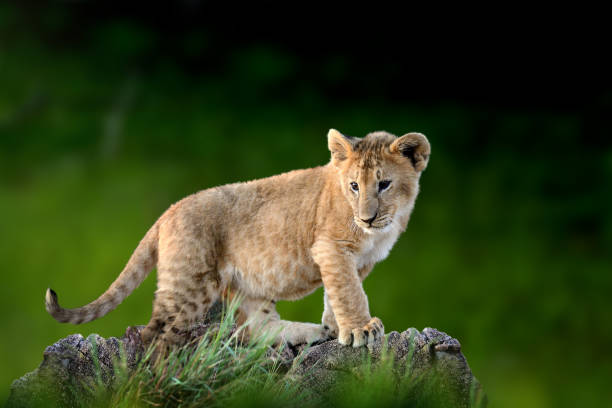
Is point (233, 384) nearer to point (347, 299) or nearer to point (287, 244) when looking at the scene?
point (347, 299)

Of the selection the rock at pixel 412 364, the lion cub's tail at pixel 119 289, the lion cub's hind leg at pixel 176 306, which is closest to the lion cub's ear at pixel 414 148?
the rock at pixel 412 364

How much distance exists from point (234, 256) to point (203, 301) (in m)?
0.39

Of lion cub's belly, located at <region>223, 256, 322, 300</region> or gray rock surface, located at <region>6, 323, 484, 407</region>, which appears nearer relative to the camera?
gray rock surface, located at <region>6, 323, 484, 407</region>

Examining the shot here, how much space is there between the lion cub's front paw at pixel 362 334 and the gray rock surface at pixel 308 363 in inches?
3.5

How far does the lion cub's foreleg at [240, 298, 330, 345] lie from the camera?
5.88 m

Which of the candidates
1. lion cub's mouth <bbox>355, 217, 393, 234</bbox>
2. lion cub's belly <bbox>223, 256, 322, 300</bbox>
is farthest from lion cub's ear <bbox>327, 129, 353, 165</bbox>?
lion cub's belly <bbox>223, 256, 322, 300</bbox>

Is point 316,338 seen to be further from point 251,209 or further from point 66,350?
point 66,350

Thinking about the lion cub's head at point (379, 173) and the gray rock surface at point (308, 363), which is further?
the gray rock surface at point (308, 363)

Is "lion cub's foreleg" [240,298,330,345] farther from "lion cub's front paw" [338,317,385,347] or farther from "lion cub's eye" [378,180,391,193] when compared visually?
"lion cub's eye" [378,180,391,193]

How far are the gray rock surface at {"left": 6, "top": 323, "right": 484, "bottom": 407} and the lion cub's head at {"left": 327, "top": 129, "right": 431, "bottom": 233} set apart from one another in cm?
89

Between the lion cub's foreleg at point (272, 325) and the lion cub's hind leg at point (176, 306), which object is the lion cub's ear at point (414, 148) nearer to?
the lion cub's foreleg at point (272, 325)

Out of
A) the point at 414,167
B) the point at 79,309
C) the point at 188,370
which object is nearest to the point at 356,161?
the point at 414,167

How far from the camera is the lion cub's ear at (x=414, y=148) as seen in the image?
5227mm

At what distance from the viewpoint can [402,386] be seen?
16.9 ft
